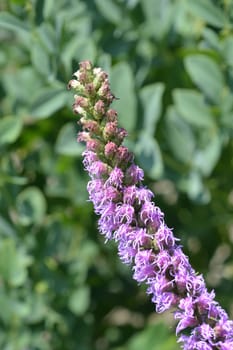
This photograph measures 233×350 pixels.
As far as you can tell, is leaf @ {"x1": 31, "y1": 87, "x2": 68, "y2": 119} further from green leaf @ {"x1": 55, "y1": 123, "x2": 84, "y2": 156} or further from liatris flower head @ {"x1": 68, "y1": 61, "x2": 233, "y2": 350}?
liatris flower head @ {"x1": 68, "y1": 61, "x2": 233, "y2": 350}

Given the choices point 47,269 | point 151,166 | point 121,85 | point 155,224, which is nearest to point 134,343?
point 47,269

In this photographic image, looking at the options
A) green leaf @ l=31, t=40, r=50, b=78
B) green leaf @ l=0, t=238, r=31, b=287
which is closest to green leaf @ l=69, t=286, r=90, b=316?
green leaf @ l=0, t=238, r=31, b=287

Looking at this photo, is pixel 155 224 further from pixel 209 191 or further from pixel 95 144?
pixel 209 191

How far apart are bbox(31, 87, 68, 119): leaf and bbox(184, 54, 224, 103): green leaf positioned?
0.38 meters

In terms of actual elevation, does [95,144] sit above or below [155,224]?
above

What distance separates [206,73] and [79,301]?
35.0 inches

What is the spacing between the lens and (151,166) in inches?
95.2

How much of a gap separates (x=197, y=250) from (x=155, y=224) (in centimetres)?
171

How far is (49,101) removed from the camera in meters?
2.34

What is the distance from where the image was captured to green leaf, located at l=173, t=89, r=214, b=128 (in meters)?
2.43

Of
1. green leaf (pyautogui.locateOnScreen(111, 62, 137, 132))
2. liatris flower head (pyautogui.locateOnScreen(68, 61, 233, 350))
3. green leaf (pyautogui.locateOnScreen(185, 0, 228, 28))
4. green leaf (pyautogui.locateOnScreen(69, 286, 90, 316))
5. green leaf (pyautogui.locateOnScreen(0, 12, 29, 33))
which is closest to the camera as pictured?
liatris flower head (pyautogui.locateOnScreen(68, 61, 233, 350))

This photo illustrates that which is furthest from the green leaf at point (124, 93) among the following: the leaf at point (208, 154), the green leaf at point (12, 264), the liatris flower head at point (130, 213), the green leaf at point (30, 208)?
the liatris flower head at point (130, 213)

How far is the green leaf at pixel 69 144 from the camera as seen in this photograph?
2.44 metres

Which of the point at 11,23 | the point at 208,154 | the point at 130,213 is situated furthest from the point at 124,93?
the point at 130,213
